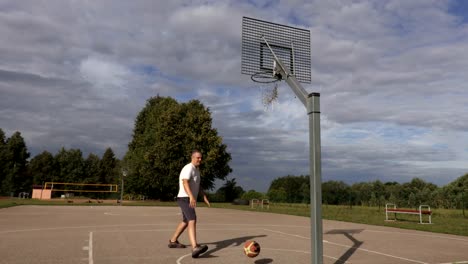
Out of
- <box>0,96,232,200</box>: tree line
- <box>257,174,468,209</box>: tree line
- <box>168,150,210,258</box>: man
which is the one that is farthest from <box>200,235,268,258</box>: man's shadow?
<box>0,96,232,200</box>: tree line

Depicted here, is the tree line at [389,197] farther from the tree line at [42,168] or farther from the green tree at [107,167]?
the green tree at [107,167]

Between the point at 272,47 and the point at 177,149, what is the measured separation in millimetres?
31973

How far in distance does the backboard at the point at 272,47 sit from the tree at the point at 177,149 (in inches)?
1199

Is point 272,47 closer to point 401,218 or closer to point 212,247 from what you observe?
point 212,247

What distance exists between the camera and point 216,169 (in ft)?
136

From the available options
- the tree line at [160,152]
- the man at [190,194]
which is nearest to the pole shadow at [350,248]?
the man at [190,194]

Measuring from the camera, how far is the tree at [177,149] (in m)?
39.1

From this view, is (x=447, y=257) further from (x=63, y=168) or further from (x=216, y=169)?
(x=63, y=168)

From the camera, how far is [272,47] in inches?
323

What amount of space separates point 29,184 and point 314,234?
63.5 metres

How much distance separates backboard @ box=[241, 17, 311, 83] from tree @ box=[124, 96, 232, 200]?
30457 millimetres

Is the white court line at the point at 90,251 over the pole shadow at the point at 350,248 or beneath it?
beneath

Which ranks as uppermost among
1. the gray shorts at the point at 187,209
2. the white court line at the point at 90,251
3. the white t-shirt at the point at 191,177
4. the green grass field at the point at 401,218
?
the white t-shirt at the point at 191,177

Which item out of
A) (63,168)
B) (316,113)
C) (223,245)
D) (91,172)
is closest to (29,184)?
(63,168)
